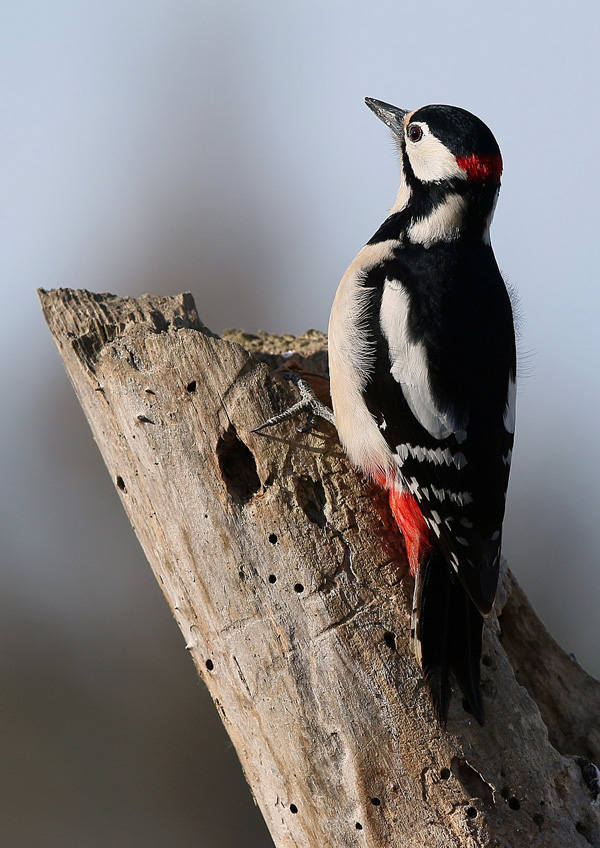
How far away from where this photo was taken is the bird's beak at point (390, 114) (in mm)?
3273

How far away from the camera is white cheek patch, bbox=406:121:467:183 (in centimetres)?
288

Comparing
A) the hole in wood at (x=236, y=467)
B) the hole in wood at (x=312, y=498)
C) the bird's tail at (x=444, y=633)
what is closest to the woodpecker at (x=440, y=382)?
the bird's tail at (x=444, y=633)

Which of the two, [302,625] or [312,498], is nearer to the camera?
[302,625]

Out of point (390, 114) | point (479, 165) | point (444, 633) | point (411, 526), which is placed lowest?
point (444, 633)

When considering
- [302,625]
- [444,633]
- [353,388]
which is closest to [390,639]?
[444,633]

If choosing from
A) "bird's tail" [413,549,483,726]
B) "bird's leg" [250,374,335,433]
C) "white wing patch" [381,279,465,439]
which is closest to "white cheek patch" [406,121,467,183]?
"white wing patch" [381,279,465,439]

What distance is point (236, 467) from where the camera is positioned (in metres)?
2.57

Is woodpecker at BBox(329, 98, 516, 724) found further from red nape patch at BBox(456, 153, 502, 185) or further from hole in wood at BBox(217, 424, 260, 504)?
hole in wood at BBox(217, 424, 260, 504)

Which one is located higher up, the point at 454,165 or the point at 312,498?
the point at 454,165

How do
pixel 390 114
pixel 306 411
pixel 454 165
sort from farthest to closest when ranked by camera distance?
pixel 390 114 → pixel 454 165 → pixel 306 411

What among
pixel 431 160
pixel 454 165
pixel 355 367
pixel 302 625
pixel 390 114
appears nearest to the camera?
pixel 302 625

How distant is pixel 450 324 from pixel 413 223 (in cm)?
54

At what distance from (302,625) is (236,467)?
0.54m

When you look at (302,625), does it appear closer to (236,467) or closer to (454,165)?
(236,467)
